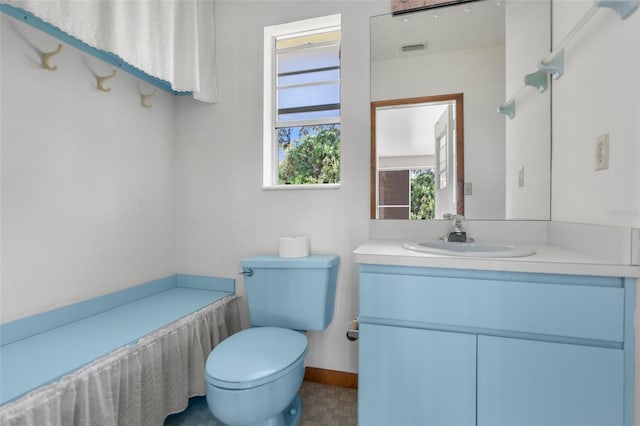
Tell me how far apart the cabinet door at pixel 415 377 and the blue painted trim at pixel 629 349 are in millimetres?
421

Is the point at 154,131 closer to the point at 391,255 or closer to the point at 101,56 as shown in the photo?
the point at 101,56

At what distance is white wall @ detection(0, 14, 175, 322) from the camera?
3.90ft

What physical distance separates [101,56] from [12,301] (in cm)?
115

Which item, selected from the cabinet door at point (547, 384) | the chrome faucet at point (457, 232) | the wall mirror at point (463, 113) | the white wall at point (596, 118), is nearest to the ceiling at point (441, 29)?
the wall mirror at point (463, 113)

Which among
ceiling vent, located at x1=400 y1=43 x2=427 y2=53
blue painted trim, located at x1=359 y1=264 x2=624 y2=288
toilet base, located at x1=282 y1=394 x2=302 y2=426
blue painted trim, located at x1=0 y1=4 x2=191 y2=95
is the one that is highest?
ceiling vent, located at x1=400 y1=43 x2=427 y2=53

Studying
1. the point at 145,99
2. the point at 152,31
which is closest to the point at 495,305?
the point at 152,31

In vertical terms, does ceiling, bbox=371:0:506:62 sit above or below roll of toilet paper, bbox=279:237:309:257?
above

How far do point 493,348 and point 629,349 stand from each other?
37 cm

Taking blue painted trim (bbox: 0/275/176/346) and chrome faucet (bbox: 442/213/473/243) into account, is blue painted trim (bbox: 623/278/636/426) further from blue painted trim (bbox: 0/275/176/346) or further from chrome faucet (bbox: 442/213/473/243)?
blue painted trim (bbox: 0/275/176/346)

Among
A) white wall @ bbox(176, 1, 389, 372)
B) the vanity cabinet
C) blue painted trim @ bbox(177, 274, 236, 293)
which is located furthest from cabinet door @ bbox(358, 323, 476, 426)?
blue painted trim @ bbox(177, 274, 236, 293)

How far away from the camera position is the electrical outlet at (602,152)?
1.00m

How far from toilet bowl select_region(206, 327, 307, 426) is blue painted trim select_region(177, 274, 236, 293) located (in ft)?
1.89

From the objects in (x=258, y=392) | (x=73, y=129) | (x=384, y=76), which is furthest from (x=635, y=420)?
(x=73, y=129)

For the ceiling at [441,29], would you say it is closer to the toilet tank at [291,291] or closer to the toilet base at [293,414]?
the toilet tank at [291,291]
